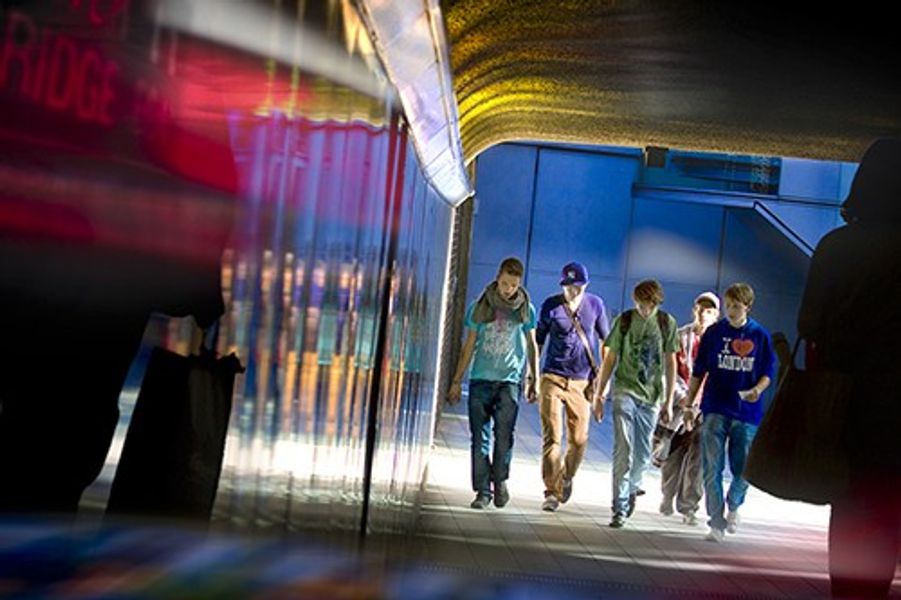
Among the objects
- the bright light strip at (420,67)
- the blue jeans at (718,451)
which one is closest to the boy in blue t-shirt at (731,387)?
the blue jeans at (718,451)

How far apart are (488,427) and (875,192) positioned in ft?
18.1

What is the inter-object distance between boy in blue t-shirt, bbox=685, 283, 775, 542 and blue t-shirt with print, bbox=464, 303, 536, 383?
1290 millimetres

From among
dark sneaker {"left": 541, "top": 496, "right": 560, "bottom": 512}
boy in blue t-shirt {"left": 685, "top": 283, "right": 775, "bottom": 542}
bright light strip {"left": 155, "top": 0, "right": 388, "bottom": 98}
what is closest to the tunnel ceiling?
boy in blue t-shirt {"left": 685, "top": 283, "right": 775, "bottom": 542}

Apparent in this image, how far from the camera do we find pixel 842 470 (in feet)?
15.8

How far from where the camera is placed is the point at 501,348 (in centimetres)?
1020

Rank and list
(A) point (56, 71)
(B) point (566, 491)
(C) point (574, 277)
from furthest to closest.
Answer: (B) point (566, 491) < (C) point (574, 277) < (A) point (56, 71)

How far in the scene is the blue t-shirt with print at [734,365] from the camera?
31.1ft

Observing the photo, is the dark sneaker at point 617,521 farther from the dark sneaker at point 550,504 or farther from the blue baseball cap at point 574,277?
the blue baseball cap at point 574,277

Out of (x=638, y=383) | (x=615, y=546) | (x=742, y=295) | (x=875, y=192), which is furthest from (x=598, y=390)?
(x=875, y=192)

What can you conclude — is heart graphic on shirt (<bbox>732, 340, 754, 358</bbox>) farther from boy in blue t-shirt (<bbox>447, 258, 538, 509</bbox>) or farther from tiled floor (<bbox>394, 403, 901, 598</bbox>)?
boy in blue t-shirt (<bbox>447, 258, 538, 509</bbox>)

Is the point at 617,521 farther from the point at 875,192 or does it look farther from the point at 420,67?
the point at 420,67

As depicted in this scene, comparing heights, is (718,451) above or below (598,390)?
below

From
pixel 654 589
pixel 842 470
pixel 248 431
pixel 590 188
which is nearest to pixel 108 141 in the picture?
pixel 248 431

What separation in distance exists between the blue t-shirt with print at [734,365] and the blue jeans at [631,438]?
0.50 metres
